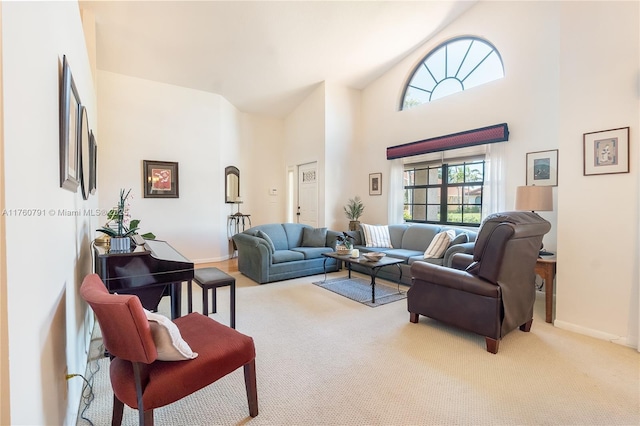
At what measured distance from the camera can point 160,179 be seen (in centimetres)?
573

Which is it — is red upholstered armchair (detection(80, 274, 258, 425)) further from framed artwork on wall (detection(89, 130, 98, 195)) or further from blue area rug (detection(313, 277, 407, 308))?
blue area rug (detection(313, 277, 407, 308))

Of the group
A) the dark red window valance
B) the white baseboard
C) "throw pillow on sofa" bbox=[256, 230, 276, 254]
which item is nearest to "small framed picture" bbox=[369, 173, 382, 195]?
the dark red window valance

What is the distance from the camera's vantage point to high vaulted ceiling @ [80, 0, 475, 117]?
4.11 meters

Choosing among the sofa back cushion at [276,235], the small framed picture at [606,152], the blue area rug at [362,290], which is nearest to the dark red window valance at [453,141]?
the small framed picture at [606,152]

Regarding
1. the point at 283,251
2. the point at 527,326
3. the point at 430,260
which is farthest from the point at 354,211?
the point at 527,326

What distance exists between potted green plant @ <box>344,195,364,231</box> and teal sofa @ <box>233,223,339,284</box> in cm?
81

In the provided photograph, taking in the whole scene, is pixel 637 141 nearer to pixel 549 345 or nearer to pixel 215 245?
pixel 549 345

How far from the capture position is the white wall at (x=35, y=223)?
3.00ft

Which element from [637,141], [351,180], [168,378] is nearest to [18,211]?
[168,378]

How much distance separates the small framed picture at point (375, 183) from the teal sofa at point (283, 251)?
4.73ft

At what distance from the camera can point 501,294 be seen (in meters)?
2.51

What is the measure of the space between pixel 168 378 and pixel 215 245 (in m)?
5.15

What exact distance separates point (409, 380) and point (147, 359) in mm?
1642

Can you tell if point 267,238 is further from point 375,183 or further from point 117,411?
point 117,411
